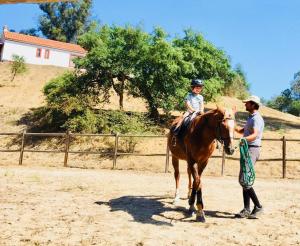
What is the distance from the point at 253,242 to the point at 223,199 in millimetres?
3248

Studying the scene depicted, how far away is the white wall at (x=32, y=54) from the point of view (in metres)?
51.2

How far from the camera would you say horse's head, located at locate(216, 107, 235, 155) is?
19.0ft

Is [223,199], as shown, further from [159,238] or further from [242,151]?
[159,238]

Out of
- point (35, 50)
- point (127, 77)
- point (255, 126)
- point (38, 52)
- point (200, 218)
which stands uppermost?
point (35, 50)

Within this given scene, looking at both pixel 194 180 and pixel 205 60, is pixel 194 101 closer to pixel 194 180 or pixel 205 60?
pixel 194 180

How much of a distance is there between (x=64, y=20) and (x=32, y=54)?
51.6 ft

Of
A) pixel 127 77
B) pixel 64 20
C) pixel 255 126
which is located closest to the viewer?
pixel 255 126

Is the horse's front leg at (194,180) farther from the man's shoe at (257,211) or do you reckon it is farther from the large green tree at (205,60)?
the large green tree at (205,60)

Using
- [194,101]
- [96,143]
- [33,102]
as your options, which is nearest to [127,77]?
[96,143]

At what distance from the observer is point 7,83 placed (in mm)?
39031

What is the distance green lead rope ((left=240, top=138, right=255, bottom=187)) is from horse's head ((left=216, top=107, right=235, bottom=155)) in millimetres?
695

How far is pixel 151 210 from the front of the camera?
7309mm

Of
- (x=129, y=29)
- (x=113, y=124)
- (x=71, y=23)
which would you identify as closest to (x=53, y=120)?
(x=113, y=124)

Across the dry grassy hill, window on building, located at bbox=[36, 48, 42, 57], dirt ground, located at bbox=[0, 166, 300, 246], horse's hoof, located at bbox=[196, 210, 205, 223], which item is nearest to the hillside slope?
the dry grassy hill
